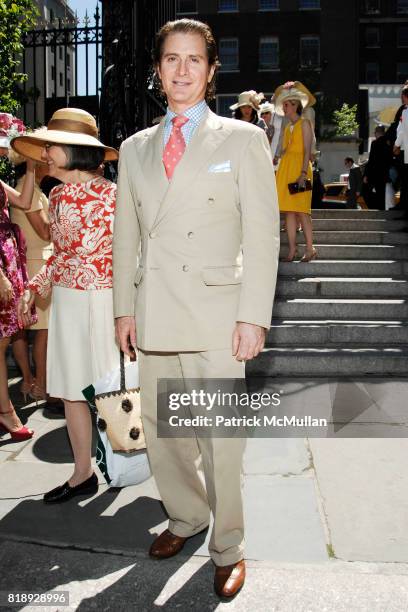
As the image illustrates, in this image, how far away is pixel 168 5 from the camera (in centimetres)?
1122

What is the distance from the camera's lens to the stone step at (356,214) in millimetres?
10234

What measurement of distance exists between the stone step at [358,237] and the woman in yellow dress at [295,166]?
0.76 meters

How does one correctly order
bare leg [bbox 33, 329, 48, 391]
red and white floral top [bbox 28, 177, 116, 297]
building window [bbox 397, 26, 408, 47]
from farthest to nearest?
1. building window [bbox 397, 26, 408, 47]
2. bare leg [bbox 33, 329, 48, 391]
3. red and white floral top [bbox 28, 177, 116, 297]

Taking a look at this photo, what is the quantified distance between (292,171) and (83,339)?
17.1 feet

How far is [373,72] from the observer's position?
62.8 m

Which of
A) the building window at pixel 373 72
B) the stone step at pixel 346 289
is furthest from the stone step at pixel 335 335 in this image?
the building window at pixel 373 72

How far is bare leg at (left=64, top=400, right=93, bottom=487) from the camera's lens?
13.1 feet

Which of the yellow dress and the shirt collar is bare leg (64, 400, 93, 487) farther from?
the yellow dress

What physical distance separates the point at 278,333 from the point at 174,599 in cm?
436

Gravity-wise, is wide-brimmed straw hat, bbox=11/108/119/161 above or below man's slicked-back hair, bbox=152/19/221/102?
below

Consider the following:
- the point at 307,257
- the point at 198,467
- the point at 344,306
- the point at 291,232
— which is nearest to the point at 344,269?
the point at 307,257

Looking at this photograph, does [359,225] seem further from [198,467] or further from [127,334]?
[127,334]

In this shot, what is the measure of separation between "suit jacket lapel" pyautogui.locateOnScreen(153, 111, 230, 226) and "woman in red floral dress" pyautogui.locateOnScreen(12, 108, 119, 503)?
95cm

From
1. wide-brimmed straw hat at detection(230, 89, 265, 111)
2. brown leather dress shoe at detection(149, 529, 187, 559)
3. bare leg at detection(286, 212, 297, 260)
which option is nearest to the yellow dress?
bare leg at detection(286, 212, 297, 260)
